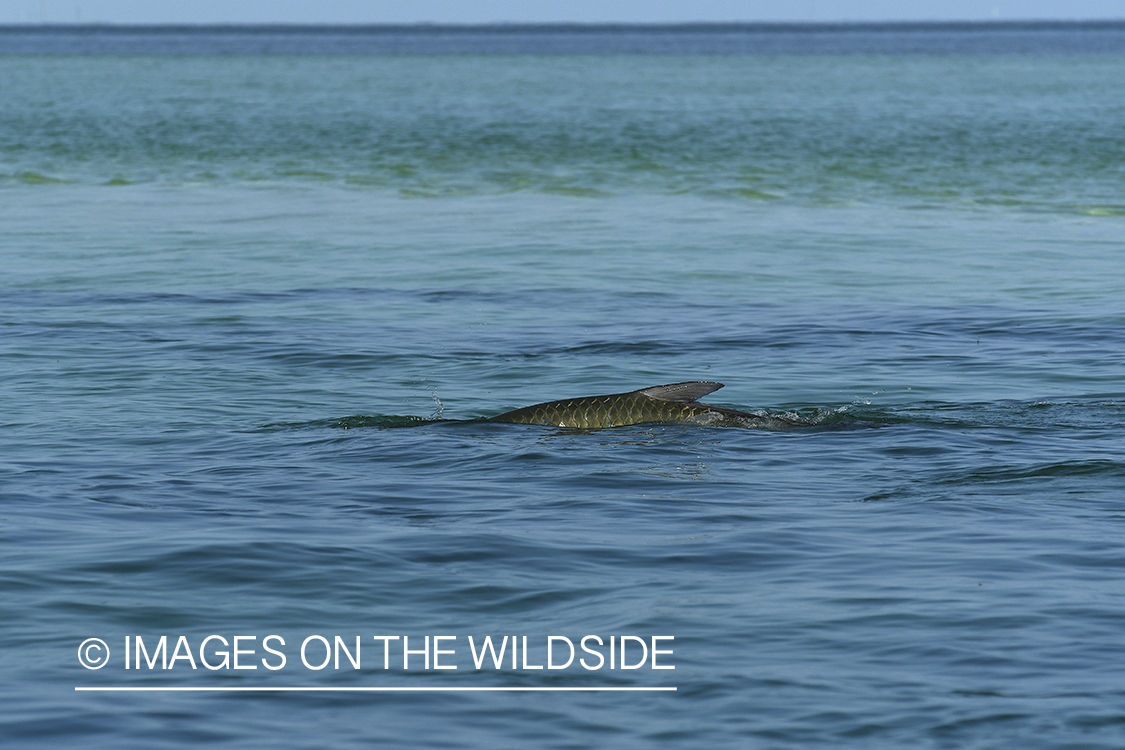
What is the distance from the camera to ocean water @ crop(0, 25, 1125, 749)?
8.34m

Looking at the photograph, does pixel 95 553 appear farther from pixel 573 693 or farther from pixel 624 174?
pixel 624 174

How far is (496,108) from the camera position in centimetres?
7844

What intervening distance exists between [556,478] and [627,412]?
1259mm

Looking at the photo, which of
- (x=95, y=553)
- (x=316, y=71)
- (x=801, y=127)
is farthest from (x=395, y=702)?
(x=316, y=71)

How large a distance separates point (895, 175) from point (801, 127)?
806 inches

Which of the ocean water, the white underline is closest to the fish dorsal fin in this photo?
the ocean water

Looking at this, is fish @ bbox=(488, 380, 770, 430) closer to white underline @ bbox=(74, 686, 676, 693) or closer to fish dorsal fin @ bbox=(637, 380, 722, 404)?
fish dorsal fin @ bbox=(637, 380, 722, 404)

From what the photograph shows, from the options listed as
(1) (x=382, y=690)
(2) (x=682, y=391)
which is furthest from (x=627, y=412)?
(1) (x=382, y=690)

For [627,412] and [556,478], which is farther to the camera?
[627,412]

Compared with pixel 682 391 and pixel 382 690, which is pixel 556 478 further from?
pixel 382 690

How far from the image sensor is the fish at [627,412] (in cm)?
1357

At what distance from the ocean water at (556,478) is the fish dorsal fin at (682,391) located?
1.75 ft

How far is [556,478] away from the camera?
12766 millimetres

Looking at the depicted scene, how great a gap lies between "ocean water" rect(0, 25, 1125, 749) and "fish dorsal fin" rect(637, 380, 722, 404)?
532mm
